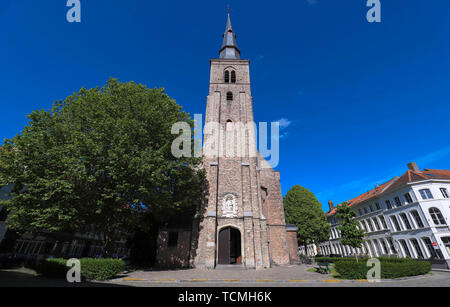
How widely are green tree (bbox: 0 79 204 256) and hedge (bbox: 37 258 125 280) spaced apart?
204cm

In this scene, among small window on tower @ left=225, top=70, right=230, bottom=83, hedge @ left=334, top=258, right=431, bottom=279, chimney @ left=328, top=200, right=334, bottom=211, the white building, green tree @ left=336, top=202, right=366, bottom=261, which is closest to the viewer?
hedge @ left=334, top=258, right=431, bottom=279

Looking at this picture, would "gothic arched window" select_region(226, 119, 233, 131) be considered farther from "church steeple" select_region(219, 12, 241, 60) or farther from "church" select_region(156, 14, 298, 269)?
"church steeple" select_region(219, 12, 241, 60)

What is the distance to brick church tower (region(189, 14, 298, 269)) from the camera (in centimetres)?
1725

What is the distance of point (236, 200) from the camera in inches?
754

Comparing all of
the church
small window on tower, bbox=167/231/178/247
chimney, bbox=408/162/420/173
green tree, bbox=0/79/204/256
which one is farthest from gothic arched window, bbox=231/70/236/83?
chimney, bbox=408/162/420/173

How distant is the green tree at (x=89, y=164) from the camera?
435 inches


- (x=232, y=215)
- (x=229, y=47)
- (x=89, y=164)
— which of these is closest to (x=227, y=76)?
(x=229, y=47)

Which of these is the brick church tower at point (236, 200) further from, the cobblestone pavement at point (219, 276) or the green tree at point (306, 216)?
the green tree at point (306, 216)

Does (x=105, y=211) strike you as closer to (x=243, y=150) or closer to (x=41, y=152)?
(x=41, y=152)

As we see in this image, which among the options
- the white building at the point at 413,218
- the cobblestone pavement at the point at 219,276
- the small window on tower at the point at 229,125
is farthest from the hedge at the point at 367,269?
the small window on tower at the point at 229,125

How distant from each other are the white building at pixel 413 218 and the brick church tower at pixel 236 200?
35.8 ft

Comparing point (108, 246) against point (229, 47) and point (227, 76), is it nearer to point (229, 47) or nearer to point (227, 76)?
point (227, 76)

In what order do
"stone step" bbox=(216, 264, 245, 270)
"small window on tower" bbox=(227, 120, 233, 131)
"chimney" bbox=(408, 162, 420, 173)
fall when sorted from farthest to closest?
"chimney" bbox=(408, 162, 420, 173) → "small window on tower" bbox=(227, 120, 233, 131) → "stone step" bbox=(216, 264, 245, 270)
